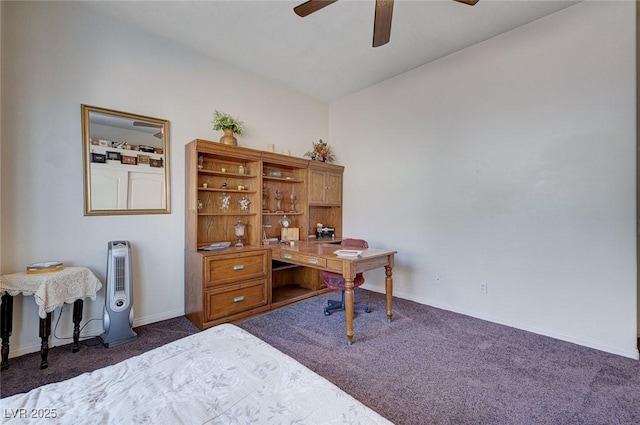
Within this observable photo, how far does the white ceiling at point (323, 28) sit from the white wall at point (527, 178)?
1.01 ft

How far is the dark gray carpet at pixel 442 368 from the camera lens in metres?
1.76

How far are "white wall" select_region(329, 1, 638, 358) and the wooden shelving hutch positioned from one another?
3.84ft

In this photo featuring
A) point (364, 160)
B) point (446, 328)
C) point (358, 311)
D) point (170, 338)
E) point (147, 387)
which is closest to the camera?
point (147, 387)

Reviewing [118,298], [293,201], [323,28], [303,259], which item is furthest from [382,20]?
[118,298]

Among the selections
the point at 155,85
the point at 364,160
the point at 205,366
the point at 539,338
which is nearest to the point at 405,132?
the point at 364,160

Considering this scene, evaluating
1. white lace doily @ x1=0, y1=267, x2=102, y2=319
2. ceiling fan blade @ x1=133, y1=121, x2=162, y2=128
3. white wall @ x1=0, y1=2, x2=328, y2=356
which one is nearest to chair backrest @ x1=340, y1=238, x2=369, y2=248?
white wall @ x1=0, y1=2, x2=328, y2=356

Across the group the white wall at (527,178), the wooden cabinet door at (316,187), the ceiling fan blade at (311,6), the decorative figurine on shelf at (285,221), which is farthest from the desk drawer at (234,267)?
the ceiling fan blade at (311,6)

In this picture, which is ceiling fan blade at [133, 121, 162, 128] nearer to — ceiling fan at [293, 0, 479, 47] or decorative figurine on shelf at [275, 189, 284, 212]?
decorative figurine on shelf at [275, 189, 284, 212]

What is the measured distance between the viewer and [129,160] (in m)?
2.86

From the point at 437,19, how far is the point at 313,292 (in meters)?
3.56

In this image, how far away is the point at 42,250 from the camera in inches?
95.8

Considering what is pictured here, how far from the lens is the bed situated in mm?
845

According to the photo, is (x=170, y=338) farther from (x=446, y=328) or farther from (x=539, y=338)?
(x=539, y=338)

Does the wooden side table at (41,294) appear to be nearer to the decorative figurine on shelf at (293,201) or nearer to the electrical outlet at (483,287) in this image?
the decorative figurine on shelf at (293,201)
